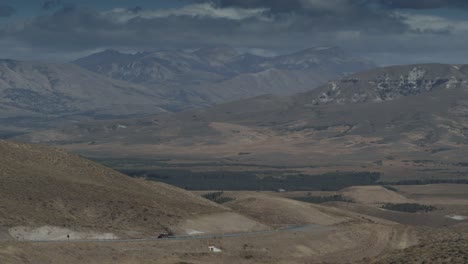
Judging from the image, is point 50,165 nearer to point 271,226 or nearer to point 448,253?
point 271,226

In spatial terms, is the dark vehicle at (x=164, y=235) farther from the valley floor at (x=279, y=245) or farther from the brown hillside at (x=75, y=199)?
the valley floor at (x=279, y=245)

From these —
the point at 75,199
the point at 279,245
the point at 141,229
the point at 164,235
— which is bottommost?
the point at 279,245

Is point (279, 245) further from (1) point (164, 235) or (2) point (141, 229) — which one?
(2) point (141, 229)

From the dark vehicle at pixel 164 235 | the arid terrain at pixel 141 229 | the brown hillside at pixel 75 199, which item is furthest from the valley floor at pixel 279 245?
the brown hillside at pixel 75 199

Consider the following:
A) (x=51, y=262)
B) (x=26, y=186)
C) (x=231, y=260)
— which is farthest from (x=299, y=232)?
(x=51, y=262)

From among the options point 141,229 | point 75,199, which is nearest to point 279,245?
point 141,229

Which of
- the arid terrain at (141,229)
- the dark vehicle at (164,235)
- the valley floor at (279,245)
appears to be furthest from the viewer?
the dark vehicle at (164,235)

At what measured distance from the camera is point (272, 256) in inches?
5251

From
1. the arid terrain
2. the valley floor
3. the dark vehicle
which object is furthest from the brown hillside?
the valley floor

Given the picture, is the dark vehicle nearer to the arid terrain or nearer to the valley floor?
the arid terrain

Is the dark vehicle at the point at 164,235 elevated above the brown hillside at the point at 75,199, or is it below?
below

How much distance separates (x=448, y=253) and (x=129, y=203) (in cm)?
6238

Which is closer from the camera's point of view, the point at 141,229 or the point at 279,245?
the point at 279,245

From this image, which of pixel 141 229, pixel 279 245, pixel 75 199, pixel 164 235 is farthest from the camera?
pixel 75 199
